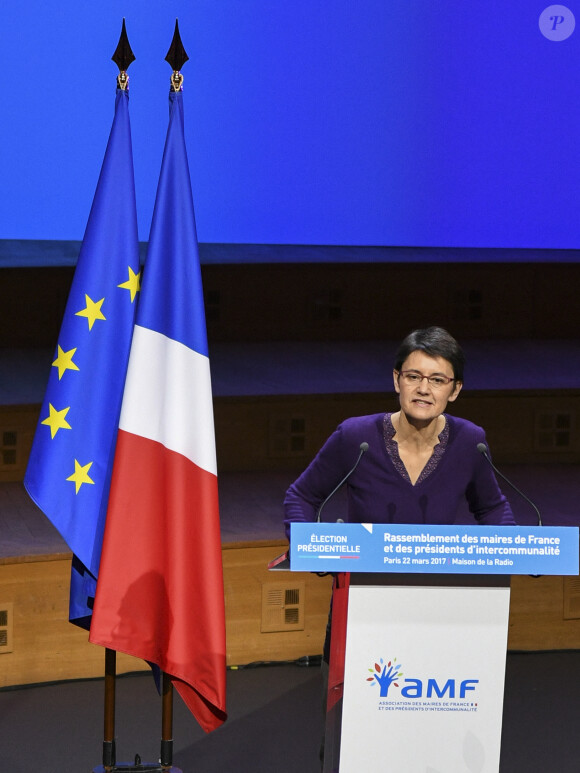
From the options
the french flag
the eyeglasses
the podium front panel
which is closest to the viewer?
the podium front panel

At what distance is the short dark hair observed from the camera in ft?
7.54

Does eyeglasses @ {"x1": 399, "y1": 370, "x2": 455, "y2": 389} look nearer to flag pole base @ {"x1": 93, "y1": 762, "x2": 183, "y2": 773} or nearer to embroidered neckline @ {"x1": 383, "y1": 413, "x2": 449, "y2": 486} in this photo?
embroidered neckline @ {"x1": 383, "y1": 413, "x2": 449, "y2": 486}

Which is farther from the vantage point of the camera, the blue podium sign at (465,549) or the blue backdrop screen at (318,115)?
the blue backdrop screen at (318,115)

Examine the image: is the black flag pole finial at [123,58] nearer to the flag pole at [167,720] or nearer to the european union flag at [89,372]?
the european union flag at [89,372]

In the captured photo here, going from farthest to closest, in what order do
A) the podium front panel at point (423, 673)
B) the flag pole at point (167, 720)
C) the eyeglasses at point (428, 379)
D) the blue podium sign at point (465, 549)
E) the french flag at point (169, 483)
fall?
the flag pole at point (167, 720), the french flag at point (169, 483), the eyeglasses at point (428, 379), the podium front panel at point (423, 673), the blue podium sign at point (465, 549)

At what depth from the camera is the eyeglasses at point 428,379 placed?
230 centimetres

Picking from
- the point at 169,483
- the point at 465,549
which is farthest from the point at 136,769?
the point at 465,549

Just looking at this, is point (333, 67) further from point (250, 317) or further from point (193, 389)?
point (193, 389)

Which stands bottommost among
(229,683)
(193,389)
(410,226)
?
(229,683)

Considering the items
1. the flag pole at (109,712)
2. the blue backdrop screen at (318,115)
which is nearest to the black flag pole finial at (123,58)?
the flag pole at (109,712)

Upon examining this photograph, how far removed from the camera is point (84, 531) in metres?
2.55

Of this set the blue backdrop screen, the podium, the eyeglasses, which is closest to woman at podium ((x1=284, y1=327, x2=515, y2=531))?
the eyeglasses

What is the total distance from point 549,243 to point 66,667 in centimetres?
346

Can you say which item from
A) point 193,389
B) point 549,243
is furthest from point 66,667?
point 549,243
